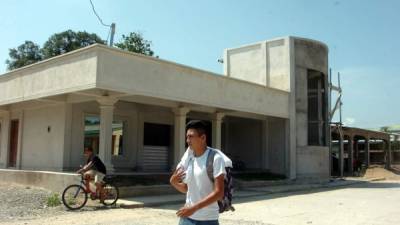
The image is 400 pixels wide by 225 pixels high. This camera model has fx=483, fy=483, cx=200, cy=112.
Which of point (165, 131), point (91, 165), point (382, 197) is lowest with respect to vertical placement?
point (382, 197)

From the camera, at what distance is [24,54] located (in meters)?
53.4

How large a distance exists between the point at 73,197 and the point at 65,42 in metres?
43.0

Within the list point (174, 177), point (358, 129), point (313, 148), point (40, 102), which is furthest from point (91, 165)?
point (358, 129)

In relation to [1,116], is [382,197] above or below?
below

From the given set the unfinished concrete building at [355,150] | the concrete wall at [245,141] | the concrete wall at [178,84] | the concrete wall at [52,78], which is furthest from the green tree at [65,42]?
the concrete wall at [178,84]

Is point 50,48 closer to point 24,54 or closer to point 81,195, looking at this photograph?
point 24,54

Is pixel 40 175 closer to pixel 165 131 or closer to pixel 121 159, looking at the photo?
pixel 121 159

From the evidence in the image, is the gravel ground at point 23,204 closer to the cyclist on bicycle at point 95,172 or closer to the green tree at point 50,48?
the cyclist on bicycle at point 95,172

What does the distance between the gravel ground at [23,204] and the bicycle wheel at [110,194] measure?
1.23m

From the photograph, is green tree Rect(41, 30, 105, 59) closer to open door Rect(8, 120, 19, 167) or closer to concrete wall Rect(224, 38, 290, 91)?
concrete wall Rect(224, 38, 290, 91)

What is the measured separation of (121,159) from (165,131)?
10.8ft

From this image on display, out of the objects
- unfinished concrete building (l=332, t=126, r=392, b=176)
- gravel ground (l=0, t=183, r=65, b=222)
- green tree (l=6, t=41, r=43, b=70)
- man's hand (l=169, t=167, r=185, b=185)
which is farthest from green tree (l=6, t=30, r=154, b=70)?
man's hand (l=169, t=167, r=185, b=185)

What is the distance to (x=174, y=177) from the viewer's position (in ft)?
14.9

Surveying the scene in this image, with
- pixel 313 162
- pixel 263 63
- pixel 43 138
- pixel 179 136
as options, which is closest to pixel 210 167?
pixel 179 136
